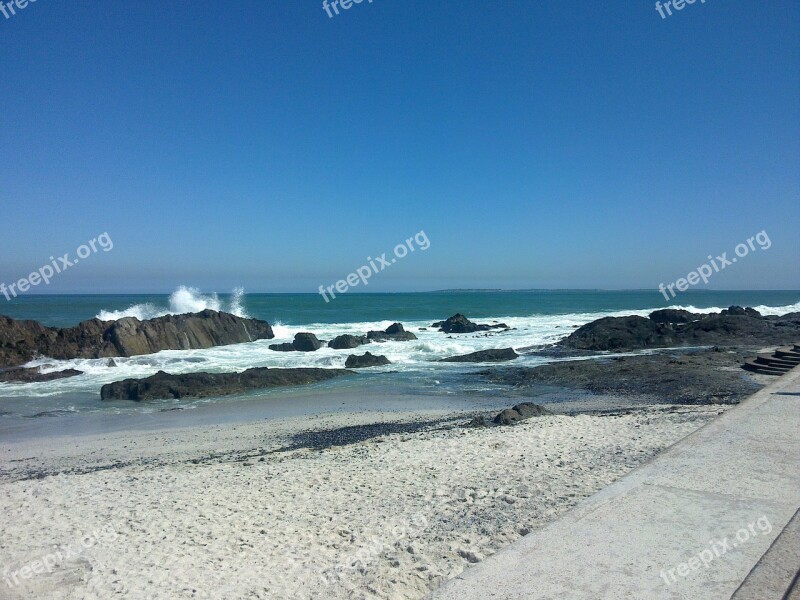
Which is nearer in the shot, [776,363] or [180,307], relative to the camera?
[776,363]

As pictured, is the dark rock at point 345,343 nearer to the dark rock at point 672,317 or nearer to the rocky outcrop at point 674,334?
the rocky outcrop at point 674,334

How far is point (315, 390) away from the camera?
65.2ft

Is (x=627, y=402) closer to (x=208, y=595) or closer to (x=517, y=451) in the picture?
(x=517, y=451)

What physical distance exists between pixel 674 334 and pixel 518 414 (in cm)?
2126

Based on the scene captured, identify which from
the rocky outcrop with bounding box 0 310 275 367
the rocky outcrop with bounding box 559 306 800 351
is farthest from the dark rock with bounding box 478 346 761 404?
the rocky outcrop with bounding box 0 310 275 367

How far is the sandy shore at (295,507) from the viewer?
220 inches

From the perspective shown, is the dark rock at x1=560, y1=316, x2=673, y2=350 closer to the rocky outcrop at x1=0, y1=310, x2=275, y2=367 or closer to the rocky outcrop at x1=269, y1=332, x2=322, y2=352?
the rocky outcrop at x1=269, y1=332, x2=322, y2=352

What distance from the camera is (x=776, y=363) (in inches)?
756

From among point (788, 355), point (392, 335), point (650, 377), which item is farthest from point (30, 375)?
point (788, 355)

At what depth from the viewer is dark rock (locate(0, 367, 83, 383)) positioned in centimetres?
2177

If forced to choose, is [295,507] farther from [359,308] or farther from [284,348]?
[359,308]

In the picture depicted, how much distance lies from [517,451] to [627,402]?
772 cm

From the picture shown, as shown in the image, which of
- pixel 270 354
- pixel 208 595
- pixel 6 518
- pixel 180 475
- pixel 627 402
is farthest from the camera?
pixel 270 354

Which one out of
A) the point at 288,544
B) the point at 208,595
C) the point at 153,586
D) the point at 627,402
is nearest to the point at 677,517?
the point at 288,544
